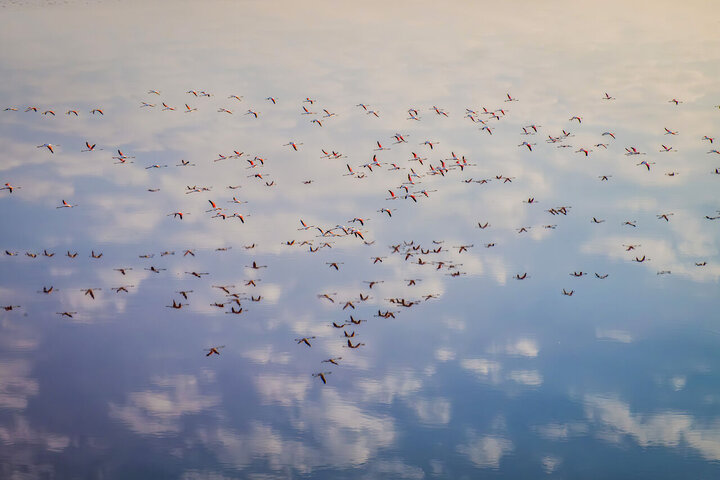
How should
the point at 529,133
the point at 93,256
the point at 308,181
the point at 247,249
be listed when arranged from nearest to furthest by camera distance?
the point at 93,256 < the point at 247,249 < the point at 308,181 < the point at 529,133

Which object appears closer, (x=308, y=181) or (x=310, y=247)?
(x=310, y=247)

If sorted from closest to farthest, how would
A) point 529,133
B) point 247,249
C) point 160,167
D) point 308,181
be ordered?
point 247,249 < point 308,181 < point 160,167 < point 529,133

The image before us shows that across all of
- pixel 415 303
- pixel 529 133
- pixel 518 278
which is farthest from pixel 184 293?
pixel 529 133

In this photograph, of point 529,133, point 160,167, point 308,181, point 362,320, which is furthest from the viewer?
point 529,133

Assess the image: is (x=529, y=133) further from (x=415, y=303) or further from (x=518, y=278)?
(x=415, y=303)

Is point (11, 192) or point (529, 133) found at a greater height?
point (529, 133)

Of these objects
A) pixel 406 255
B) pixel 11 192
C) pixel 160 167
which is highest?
pixel 160 167

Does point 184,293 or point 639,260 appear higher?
point 639,260

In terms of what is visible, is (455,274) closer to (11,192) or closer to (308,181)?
(308,181)

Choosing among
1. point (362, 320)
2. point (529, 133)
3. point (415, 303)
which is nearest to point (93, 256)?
point (362, 320)
